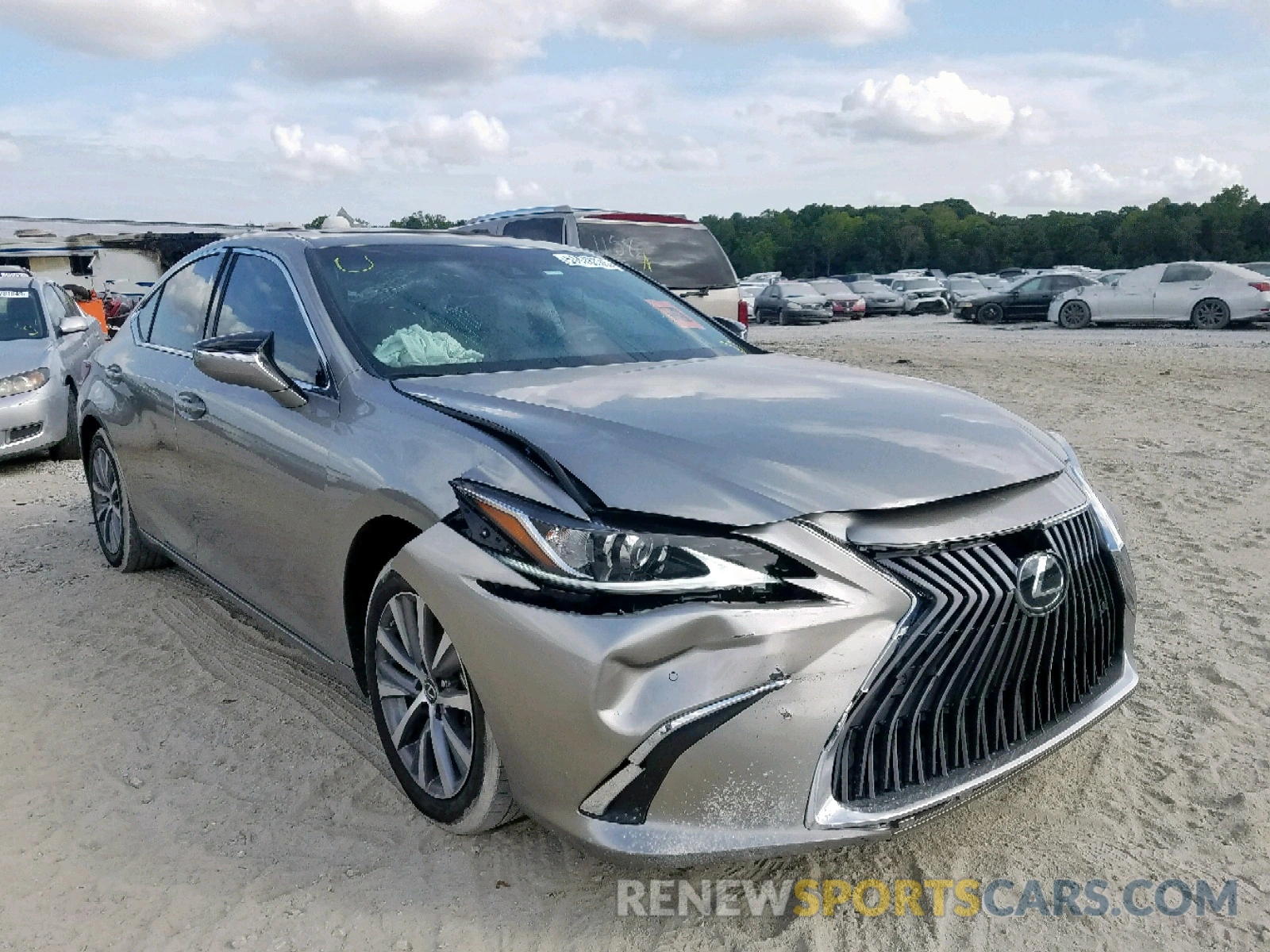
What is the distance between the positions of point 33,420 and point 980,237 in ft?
321

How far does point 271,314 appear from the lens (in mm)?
3797

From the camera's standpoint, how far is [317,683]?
13.1 feet

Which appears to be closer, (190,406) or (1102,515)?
(1102,515)

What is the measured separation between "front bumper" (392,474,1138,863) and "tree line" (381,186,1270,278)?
6727cm

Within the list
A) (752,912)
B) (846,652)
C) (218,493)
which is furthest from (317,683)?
(846,652)

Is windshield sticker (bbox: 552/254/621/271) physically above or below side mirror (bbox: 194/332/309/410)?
above

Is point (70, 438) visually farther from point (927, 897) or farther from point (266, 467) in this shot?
point (927, 897)

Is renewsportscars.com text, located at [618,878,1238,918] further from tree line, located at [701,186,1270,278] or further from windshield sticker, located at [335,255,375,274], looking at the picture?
tree line, located at [701,186,1270,278]

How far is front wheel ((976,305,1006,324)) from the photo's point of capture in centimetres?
2741

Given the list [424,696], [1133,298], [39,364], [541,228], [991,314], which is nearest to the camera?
[424,696]

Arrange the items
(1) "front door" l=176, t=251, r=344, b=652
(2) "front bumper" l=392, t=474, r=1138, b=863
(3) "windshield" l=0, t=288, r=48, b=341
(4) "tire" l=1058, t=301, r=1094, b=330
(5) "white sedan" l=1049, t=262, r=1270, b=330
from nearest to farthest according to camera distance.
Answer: (2) "front bumper" l=392, t=474, r=1138, b=863, (1) "front door" l=176, t=251, r=344, b=652, (3) "windshield" l=0, t=288, r=48, b=341, (5) "white sedan" l=1049, t=262, r=1270, b=330, (4) "tire" l=1058, t=301, r=1094, b=330

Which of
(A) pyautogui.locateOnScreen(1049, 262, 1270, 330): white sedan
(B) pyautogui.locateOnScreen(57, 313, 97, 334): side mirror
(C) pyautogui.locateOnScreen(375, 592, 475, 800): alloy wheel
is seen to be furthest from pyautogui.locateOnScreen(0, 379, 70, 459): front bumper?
(A) pyautogui.locateOnScreen(1049, 262, 1270, 330): white sedan

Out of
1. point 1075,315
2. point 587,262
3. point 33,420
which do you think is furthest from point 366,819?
point 1075,315

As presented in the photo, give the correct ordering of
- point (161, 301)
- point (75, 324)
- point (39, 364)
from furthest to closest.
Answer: point (75, 324) → point (39, 364) → point (161, 301)
